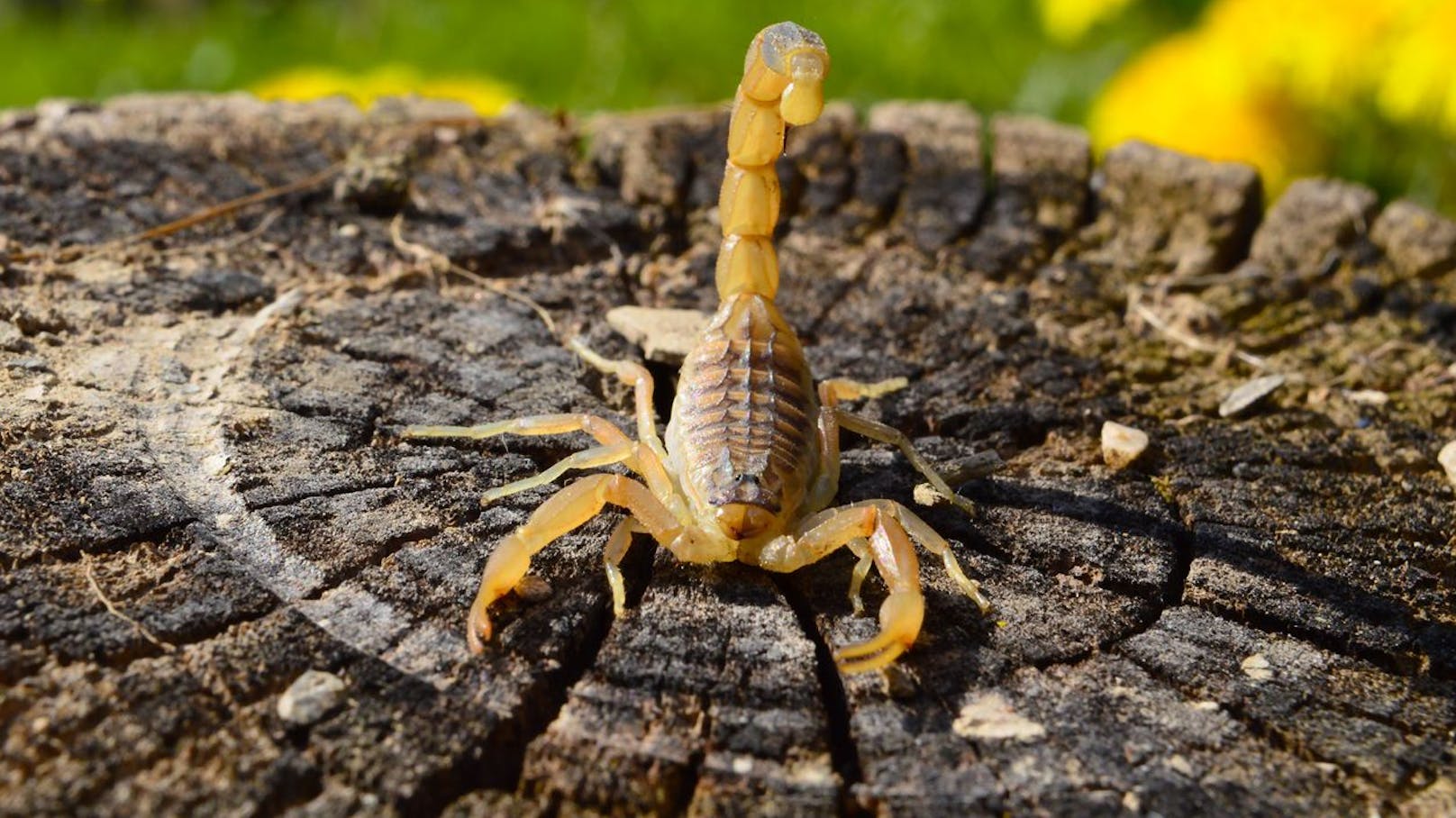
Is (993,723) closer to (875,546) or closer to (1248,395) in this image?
(875,546)

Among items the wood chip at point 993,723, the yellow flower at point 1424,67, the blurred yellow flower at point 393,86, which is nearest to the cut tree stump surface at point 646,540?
the wood chip at point 993,723

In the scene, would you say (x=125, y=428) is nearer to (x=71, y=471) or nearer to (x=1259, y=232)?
(x=71, y=471)

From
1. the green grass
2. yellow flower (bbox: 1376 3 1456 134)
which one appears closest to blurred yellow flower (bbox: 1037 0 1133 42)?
the green grass

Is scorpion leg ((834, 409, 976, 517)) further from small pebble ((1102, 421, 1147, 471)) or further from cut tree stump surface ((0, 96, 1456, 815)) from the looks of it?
small pebble ((1102, 421, 1147, 471))

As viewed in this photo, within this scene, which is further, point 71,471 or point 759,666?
point 71,471

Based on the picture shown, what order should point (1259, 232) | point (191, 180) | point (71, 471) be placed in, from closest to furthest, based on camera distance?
1. point (71, 471)
2. point (191, 180)
3. point (1259, 232)

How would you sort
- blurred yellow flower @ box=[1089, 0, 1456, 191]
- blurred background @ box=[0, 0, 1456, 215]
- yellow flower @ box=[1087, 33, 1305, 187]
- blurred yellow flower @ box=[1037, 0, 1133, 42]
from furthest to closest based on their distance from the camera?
1. blurred yellow flower @ box=[1037, 0, 1133, 42]
2. yellow flower @ box=[1087, 33, 1305, 187]
3. blurred background @ box=[0, 0, 1456, 215]
4. blurred yellow flower @ box=[1089, 0, 1456, 191]

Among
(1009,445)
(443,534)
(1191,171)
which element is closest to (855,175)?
(1191,171)
